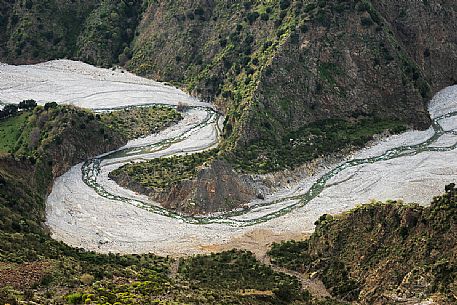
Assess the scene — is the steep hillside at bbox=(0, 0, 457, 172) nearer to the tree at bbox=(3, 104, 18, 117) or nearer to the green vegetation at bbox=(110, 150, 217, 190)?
the green vegetation at bbox=(110, 150, 217, 190)

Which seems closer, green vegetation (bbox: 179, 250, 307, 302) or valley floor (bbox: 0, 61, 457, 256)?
green vegetation (bbox: 179, 250, 307, 302)

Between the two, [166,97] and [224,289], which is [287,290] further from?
[166,97]

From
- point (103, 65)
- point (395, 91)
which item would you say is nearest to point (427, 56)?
point (395, 91)

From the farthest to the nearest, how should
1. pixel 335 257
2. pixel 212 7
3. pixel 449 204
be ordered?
pixel 212 7
pixel 335 257
pixel 449 204

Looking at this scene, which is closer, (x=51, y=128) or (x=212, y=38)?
(x=51, y=128)

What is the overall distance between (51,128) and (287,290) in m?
47.5

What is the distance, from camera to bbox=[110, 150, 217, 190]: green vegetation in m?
92.0

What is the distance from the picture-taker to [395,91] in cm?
11162

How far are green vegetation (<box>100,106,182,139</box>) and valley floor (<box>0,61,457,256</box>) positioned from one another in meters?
2.13

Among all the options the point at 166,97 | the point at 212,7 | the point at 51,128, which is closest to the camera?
the point at 51,128

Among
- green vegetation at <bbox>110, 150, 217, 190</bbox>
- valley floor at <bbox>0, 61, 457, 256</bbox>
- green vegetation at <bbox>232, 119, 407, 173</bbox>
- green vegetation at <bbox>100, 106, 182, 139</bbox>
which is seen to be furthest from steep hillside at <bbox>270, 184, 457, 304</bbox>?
green vegetation at <bbox>100, 106, 182, 139</bbox>

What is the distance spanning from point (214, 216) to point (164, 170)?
1139 centimetres

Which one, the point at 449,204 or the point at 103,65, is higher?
the point at 103,65

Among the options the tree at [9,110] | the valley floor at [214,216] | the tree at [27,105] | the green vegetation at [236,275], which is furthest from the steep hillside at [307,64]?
the tree at [9,110]
